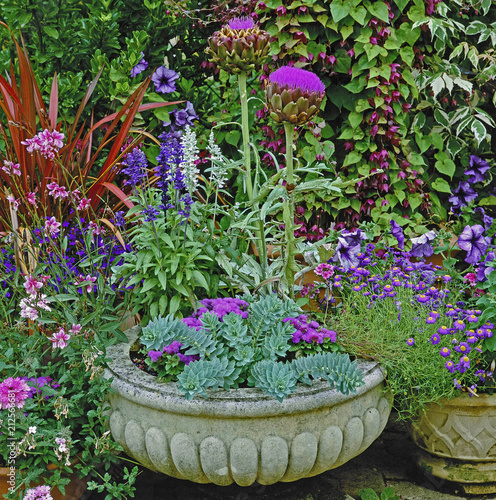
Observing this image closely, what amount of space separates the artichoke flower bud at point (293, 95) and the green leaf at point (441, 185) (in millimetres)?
1379

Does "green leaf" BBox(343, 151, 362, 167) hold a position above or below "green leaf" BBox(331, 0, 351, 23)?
below

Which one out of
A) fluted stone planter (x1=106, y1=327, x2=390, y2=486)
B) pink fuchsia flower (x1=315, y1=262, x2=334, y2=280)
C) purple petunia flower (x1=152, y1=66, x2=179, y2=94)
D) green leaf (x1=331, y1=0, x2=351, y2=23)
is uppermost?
green leaf (x1=331, y1=0, x2=351, y2=23)

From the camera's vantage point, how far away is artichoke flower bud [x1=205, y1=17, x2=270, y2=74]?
5.91 ft

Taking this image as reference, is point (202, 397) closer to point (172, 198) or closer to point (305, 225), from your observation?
point (172, 198)

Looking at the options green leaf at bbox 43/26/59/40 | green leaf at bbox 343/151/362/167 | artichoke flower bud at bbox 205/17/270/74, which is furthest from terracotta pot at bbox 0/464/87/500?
green leaf at bbox 43/26/59/40

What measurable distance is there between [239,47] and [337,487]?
1486mm

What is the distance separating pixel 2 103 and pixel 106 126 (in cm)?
56

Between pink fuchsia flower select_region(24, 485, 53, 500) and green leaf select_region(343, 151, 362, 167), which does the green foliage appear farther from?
green leaf select_region(343, 151, 362, 167)

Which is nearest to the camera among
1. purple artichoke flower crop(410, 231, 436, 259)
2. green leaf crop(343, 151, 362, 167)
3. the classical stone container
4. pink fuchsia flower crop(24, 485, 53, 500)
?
pink fuchsia flower crop(24, 485, 53, 500)

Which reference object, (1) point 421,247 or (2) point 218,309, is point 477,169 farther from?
(2) point 218,309

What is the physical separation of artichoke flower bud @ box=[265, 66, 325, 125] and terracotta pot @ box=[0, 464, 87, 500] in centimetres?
122

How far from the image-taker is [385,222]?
269 cm

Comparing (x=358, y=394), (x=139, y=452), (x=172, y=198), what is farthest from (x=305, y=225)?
(x=139, y=452)

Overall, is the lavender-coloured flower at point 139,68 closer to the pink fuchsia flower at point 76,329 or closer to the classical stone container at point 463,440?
the pink fuchsia flower at point 76,329
